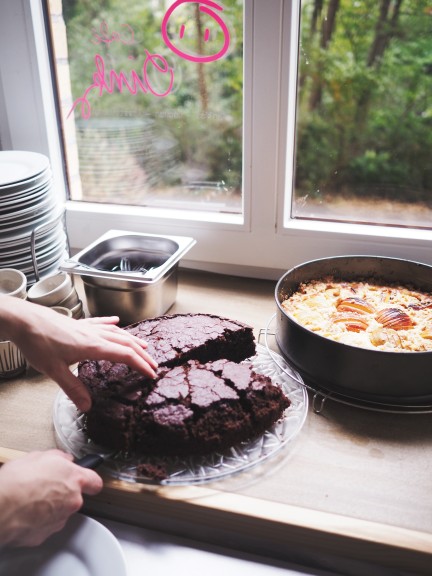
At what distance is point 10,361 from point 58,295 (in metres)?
0.17

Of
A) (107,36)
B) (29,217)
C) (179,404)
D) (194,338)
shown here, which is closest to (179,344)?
(194,338)

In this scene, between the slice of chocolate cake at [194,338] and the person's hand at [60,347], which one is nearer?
the person's hand at [60,347]

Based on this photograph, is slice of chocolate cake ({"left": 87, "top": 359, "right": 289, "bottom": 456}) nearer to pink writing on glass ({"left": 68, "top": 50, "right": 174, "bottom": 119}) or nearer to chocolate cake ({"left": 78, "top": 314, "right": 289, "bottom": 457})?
chocolate cake ({"left": 78, "top": 314, "right": 289, "bottom": 457})

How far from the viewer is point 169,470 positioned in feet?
2.75

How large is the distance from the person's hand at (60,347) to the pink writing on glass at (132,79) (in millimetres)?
664

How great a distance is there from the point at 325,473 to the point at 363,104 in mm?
786

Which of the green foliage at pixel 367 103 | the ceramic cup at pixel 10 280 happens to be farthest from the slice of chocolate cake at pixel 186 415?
the green foliage at pixel 367 103

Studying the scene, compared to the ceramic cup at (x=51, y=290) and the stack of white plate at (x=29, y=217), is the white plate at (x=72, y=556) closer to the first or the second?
the ceramic cup at (x=51, y=290)

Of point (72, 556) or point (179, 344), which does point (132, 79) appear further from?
point (72, 556)

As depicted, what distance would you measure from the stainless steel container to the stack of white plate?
0.12 metres

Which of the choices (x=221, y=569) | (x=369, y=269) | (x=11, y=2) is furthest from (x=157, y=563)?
(x=11, y=2)

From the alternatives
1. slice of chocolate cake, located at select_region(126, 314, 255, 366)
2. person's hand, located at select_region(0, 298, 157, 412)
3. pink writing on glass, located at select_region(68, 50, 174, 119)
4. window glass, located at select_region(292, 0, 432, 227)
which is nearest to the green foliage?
window glass, located at select_region(292, 0, 432, 227)

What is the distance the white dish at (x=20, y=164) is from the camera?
48.7 inches

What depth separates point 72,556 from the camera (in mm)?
A: 780
